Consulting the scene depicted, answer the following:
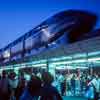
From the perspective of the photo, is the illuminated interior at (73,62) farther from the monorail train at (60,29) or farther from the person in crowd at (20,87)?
the monorail train at (60,29)

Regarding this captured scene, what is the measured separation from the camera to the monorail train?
511cm

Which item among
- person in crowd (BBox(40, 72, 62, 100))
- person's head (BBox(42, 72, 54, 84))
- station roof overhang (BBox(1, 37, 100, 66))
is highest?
station roof overhang (BBox(1, 37, 100, 66))

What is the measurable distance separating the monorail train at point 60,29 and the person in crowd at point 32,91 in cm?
225

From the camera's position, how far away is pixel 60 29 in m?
5.18

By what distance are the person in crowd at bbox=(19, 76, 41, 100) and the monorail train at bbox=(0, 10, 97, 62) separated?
7.37 ft

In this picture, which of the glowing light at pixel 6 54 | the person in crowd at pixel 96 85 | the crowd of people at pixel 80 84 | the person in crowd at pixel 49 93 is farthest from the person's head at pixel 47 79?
A: the glowing light at pixel 6 54

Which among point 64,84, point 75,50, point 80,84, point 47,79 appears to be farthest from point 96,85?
point 47,79

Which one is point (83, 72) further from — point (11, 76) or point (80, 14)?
point (80, 14)

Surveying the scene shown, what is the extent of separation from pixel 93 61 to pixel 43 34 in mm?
1588

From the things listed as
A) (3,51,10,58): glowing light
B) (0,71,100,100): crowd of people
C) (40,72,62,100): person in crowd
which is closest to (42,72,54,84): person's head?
(40,72,62,100): person in crowd

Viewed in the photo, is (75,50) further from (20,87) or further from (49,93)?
(49,93)

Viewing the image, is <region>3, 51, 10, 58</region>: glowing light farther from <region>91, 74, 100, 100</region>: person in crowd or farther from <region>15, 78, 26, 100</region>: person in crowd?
<region>91, 74, 100, 100</region>: person in crowd

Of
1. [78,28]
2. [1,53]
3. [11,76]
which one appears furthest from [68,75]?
[1,53]

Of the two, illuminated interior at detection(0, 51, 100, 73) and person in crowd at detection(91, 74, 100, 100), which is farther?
person in crowd at detection(91, 74, 100, 100)
